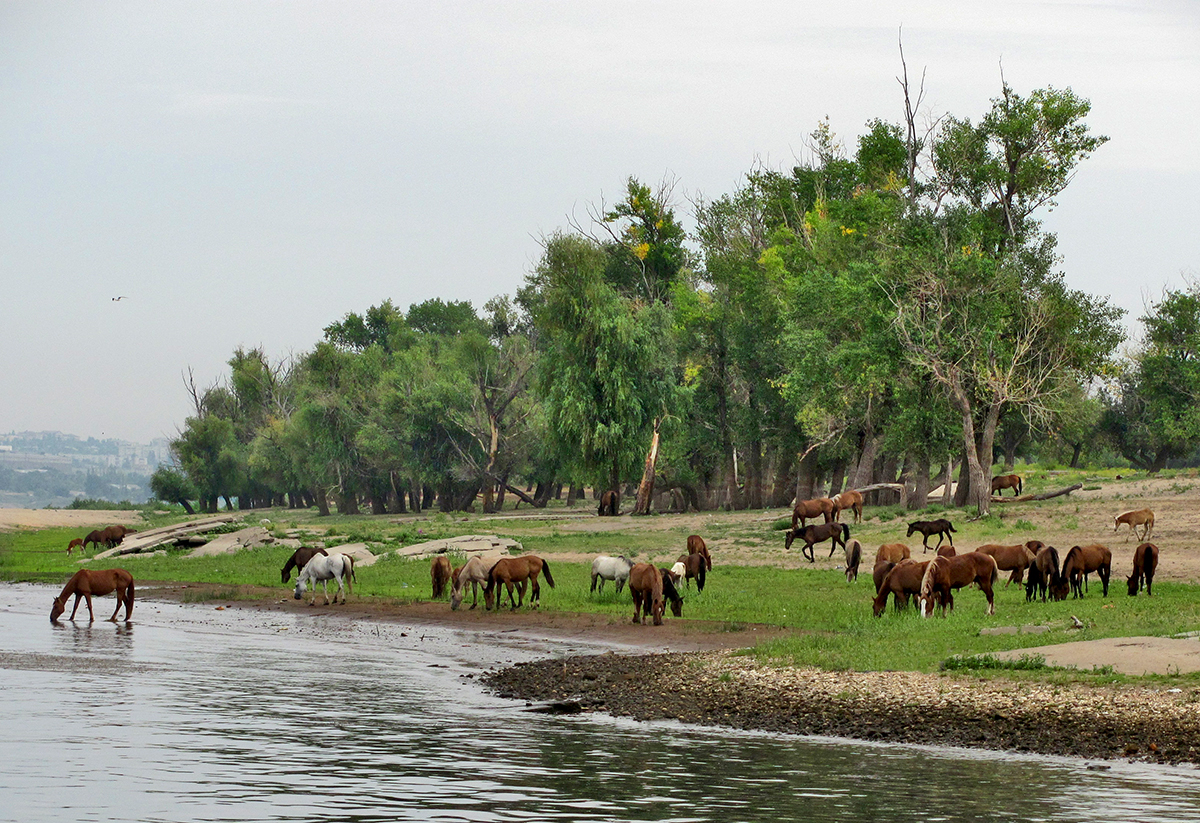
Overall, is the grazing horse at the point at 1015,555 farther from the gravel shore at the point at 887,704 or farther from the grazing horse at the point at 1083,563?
the gravel shore at the point at 887,704

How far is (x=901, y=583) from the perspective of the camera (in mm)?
24344

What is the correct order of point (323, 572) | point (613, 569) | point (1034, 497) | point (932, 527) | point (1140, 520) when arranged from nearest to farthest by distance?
point (613, 569) < point (323, 572) < point (1140, 520) < point (932, 527) < point (1034, 497)

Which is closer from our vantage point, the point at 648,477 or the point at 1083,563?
the point at 1083,563

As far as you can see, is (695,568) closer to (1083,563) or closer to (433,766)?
(1083,563)

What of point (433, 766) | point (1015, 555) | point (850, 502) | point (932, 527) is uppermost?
point (850, 502)

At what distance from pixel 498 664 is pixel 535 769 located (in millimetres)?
9307

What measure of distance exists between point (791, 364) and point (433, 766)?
47.4m

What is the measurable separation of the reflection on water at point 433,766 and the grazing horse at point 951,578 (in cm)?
916

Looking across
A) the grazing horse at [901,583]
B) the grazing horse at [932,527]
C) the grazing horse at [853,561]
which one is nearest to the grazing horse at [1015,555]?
the grazing horse at [901,583]

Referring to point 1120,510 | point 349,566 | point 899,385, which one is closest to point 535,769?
point 349,566

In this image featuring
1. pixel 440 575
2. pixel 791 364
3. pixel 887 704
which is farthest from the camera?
pixel 791 364

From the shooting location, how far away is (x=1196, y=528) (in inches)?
1436

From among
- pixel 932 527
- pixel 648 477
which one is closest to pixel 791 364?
pixel 648 477

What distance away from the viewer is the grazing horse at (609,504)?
66.1 m
